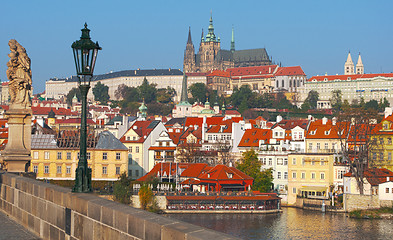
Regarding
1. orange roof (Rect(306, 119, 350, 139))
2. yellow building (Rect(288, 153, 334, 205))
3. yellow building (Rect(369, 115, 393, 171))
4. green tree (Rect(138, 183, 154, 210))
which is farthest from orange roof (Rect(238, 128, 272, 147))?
green tree (Rect(138, 183, 154, 210))

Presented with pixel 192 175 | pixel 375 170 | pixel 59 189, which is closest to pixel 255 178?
pixel 192 175

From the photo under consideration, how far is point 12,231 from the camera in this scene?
43.2 ft

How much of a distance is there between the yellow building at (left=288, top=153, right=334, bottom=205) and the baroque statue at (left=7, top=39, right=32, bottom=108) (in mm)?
44680

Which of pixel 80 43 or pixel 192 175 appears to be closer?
pixel 80 43

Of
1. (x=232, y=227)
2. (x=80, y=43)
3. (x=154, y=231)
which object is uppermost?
(x=80, y=43)

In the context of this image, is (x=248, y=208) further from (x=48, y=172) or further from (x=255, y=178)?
(x=48, y=172)

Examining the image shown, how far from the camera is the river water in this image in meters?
45.1

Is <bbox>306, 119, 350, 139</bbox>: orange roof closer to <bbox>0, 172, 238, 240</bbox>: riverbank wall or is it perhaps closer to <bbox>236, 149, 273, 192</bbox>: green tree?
<bbox>236, 149, 273, 192</bbox>: green tree

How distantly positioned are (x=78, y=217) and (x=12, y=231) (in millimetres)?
3098

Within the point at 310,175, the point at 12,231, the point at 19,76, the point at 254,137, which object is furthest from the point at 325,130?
the point at 12,231

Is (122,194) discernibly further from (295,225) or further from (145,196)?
(295,225)

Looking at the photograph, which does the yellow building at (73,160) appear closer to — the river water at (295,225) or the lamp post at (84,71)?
the river water at (295,225)

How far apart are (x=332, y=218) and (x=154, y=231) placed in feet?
151

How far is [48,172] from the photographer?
64.4 meters
